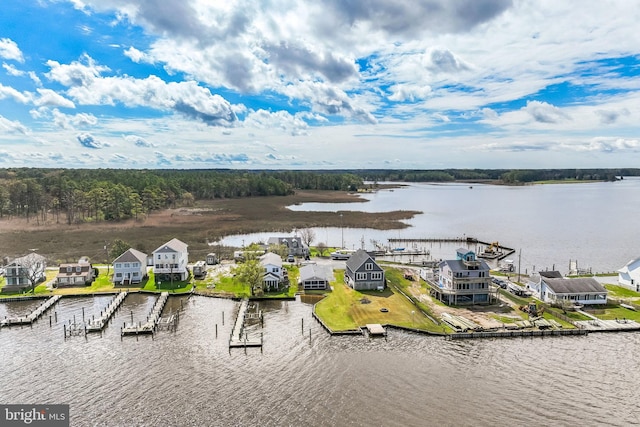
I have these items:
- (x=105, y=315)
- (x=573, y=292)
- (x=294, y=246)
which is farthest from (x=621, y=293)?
(x=105, y=315)

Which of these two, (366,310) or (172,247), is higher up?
(172,247)

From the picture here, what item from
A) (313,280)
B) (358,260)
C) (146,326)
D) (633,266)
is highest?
(358,260)

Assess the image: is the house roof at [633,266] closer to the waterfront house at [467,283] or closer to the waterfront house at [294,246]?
the waterfront house at [467,283]

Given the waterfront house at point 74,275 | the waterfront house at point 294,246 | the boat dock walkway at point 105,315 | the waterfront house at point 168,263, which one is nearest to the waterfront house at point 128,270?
the waterfront house at point 168,263

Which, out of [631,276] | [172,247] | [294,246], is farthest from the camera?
[294,246]

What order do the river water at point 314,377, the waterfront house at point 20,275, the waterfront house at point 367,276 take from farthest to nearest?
the waterfront house at point 367,276 < the waterfront house at point 20,275 < the river water at point 314,377

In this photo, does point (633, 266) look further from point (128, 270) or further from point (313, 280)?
point (128, 270)

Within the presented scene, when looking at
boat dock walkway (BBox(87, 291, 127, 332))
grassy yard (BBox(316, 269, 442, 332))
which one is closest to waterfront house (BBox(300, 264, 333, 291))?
grassy yard (BBox(316, 269, 442, 332))
